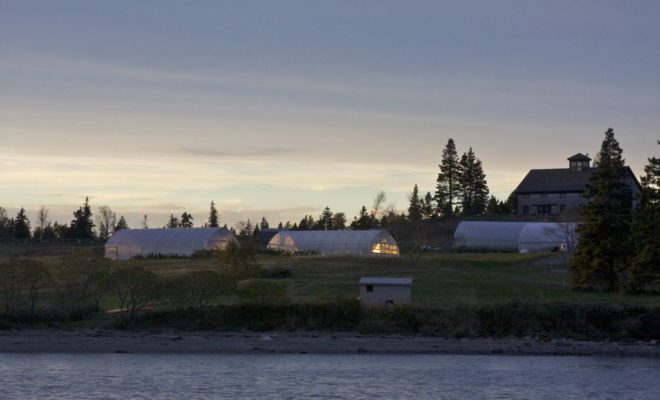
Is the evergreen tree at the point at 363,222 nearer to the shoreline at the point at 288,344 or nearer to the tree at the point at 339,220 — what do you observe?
the tree at the point at 339,220

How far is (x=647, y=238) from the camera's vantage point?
5428cm

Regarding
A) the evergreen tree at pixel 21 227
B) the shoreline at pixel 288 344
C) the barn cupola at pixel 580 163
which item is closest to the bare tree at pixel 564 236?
the barn cupola at pixel 580 163

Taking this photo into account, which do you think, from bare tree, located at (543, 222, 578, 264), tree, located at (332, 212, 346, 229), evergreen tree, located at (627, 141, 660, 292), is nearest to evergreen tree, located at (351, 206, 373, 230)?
tree, located at (332, 212, 346, 229)

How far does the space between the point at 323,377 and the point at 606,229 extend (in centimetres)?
3194

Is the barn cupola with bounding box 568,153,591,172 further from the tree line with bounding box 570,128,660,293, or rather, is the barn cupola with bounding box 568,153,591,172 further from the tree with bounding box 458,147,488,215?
the tree line with bounding box 570,128,660,293

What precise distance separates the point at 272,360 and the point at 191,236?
54.7 metres

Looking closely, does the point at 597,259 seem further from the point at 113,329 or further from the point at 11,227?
the point at 11,227

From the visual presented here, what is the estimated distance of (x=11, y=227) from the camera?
458ft

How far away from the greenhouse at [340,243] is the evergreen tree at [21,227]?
5087cm

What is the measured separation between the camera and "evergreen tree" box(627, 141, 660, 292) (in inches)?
2119

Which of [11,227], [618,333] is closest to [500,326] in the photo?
[618,333]

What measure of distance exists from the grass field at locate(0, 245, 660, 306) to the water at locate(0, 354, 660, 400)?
349 inches

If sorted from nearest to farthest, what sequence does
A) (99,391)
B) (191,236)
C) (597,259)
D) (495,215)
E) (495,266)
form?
(99,391), (597,259), (495,266), (191,236), (495,215)

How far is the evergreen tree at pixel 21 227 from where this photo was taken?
13075 cm
